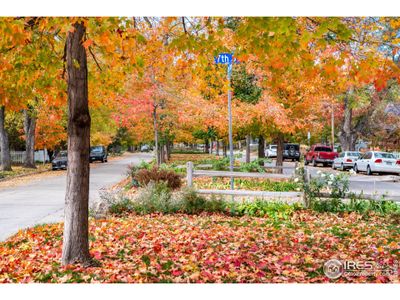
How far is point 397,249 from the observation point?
685 centimetres

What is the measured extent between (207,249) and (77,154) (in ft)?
8.12

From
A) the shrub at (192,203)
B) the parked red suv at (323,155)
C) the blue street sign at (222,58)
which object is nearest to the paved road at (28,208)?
the shrub at (192,203)

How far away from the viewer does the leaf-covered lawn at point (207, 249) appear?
5578 millimetres

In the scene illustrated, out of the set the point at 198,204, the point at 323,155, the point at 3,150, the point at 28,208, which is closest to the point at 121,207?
the point at 198,204

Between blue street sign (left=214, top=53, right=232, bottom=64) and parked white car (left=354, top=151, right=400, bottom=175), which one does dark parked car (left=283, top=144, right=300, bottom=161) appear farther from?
blue street sign (left=214, top=53, right=232, bottom=64)

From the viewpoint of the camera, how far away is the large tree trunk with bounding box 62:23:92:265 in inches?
226

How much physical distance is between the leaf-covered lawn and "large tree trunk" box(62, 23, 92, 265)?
1.01 ft

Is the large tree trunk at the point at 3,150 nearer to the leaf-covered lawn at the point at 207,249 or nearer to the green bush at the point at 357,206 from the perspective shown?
the leaf-covered lawn at the point at 207,249

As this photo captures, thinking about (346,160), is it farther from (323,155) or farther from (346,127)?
(346,127)

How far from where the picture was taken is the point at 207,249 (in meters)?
6.77

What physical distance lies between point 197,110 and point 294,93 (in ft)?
13.3

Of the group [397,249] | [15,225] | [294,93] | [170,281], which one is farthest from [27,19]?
[294,93]

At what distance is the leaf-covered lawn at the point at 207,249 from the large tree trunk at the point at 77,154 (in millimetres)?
309

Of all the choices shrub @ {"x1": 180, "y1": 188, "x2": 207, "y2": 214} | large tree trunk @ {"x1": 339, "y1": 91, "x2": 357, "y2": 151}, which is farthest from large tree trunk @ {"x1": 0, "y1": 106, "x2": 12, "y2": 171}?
large tree trunk @ {"x1": 339, "y1": 91, "x2": 357, "y2": 151}
